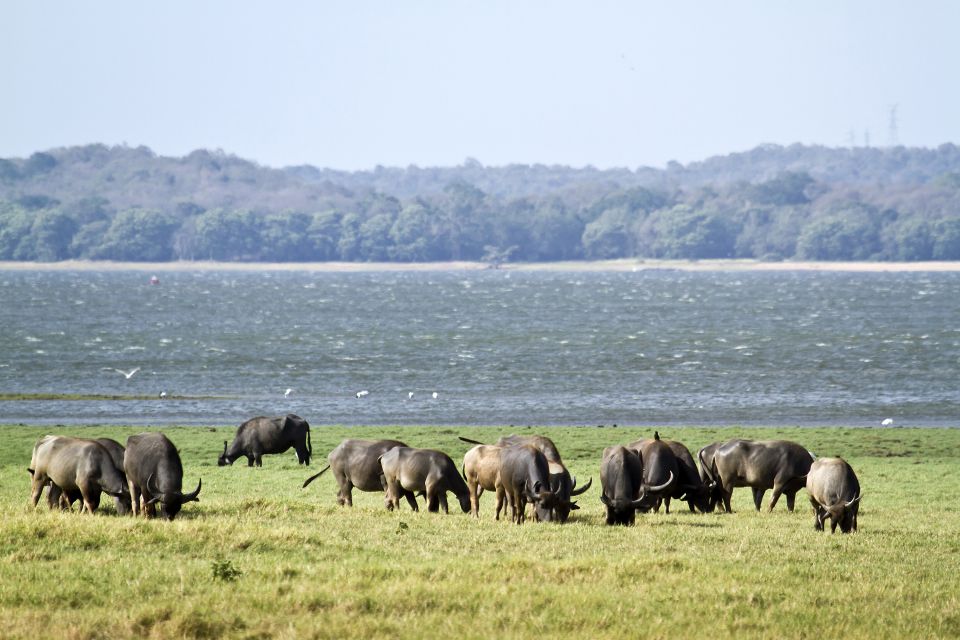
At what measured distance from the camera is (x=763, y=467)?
75.6 feet

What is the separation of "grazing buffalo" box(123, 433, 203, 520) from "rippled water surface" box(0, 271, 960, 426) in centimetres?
2284

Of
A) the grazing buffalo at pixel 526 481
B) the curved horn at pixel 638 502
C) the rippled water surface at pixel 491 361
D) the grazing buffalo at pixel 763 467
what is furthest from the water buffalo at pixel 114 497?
the rippled water surface at pixel 491 361

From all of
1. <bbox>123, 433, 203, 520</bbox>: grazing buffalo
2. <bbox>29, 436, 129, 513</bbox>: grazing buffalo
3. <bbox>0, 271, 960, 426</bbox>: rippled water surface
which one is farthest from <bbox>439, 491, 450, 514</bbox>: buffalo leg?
<bbox>0, 271, 960, 426</bbox>: rippled water surface

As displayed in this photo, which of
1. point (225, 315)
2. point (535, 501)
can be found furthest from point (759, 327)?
point (535, 501)

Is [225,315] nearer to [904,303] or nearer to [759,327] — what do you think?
[759,327]

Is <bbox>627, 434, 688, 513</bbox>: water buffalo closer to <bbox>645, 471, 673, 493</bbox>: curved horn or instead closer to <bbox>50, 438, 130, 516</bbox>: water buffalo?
<bbox>645, 471, 673, 493</bbox>: curved horn

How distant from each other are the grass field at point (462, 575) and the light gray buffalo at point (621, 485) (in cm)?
44

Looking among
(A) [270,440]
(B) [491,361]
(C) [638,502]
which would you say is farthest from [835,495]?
(B) [491,361]

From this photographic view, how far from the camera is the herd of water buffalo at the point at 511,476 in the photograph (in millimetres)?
19719

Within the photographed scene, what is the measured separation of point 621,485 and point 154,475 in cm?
618

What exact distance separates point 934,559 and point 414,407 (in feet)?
103

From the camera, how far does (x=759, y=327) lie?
92.3 m

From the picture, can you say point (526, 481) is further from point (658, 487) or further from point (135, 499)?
point (135, 499)

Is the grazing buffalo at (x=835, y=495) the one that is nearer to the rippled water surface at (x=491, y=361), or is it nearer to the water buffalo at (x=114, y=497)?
the water buffalo at (x=114, y=497)
